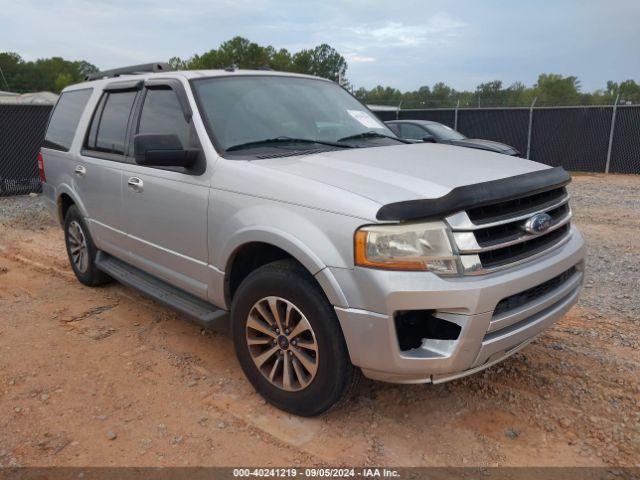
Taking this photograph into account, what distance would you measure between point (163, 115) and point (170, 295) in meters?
1.31

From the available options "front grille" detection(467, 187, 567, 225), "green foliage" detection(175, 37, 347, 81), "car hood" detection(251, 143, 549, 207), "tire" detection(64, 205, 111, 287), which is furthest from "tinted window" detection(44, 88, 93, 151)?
"green foliage" detection(175, 37, 347, 81)

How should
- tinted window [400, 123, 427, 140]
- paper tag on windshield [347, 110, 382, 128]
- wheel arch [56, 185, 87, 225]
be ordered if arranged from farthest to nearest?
1. tinted window [400, 123, 427, 140]
2. wheel arch [56, 185, 87, 225]
3. paper tag on windshield [347, 110, 382, 128]

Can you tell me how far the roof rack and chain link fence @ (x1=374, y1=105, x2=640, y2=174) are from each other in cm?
1485

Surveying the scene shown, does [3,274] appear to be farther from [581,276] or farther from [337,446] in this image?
[581,276]

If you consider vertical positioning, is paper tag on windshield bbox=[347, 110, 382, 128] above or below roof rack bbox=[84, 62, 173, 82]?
below

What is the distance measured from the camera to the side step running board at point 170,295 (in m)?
3.35

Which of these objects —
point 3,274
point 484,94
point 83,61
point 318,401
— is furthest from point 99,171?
point 83,61

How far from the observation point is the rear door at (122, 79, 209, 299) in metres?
3.36

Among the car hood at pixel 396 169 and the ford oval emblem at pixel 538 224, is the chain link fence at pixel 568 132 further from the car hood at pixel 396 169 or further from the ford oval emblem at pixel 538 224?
the ford oval emblem at pixel 538 224

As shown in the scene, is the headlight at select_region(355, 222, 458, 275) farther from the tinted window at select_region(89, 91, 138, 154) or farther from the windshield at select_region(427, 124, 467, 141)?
the windshield at select_region(427, 124, 467, 141)

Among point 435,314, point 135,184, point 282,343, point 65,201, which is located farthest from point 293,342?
point 65,201

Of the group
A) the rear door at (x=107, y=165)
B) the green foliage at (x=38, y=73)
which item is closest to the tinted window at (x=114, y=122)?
the rear door at (x=107, y=165)

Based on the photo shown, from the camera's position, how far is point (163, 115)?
150 inches

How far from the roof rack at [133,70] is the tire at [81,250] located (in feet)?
4.39
